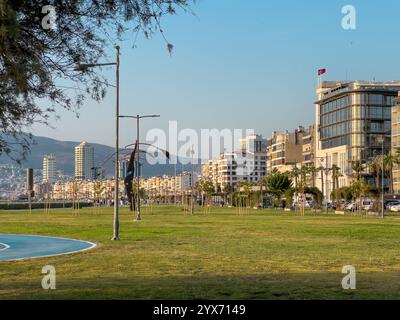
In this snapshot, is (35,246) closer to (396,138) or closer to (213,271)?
(213,271)

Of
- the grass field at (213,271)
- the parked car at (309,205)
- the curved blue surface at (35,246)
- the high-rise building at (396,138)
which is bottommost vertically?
the parked car at (309,205)

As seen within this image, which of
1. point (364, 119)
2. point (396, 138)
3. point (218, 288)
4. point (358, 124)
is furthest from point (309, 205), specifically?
point (218, 288)

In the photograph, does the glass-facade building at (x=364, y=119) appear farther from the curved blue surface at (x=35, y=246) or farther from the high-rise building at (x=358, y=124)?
the curved blue surface at (x=35, y=246)

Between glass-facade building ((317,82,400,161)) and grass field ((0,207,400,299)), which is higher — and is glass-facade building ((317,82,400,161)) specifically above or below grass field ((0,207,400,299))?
above

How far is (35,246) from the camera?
32.5 m

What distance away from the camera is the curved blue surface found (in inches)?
1095

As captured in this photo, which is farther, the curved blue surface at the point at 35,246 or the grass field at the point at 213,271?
the curved blue surface at the point at 35,246

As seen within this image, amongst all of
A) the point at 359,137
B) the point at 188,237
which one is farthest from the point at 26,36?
the point at 359,137

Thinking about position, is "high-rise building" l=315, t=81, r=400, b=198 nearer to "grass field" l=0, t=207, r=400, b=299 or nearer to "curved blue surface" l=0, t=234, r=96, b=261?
"curved blue surface" l=0, t=234, r=96, b=261

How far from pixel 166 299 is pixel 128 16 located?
5.66 m

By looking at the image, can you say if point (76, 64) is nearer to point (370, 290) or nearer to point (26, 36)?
point (26, 36)

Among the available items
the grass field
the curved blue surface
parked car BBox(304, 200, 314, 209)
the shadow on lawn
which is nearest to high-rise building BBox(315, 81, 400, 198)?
parked car BBox(304, 200, 314, 209)

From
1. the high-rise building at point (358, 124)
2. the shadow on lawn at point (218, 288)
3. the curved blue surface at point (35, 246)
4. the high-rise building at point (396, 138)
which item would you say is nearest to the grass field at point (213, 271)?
the shadow on lawn at point (218, 288)

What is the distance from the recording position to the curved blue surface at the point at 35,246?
91.2ft
